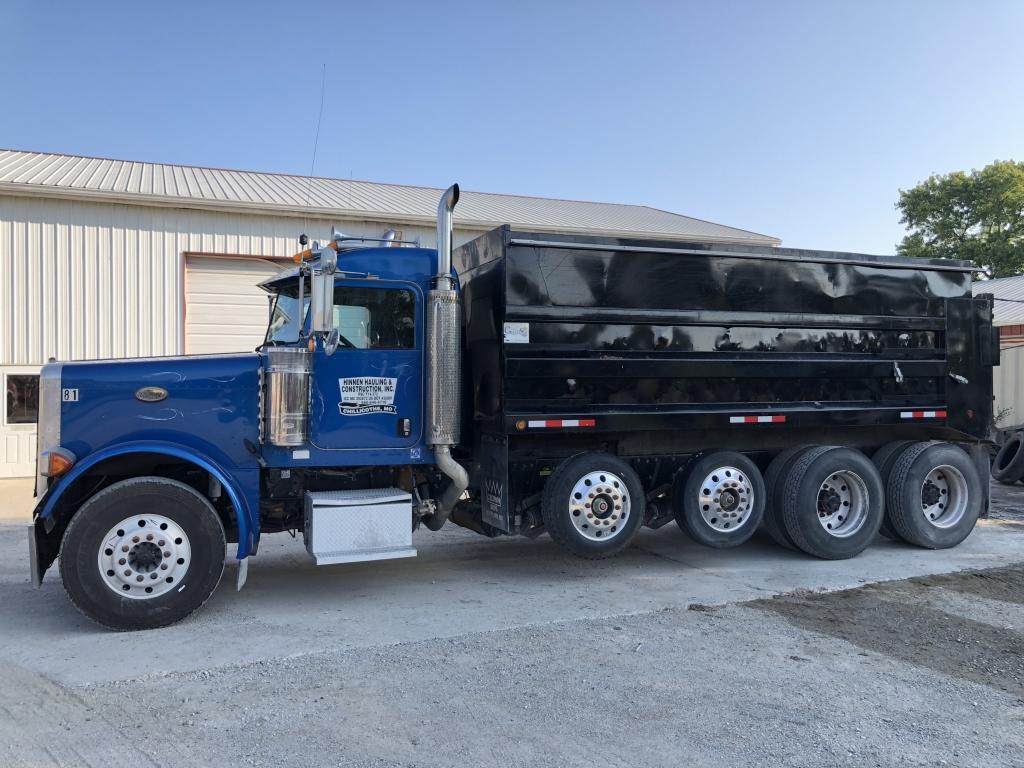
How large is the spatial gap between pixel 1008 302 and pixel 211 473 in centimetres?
2480

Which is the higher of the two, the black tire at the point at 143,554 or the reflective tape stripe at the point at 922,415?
the reflective tape stripe at the point at 922,415

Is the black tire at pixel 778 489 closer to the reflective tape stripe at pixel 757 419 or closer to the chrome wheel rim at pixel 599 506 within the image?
the reflective tape stripe at pixel 757 419

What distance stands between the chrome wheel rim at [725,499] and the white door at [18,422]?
36.1 ft

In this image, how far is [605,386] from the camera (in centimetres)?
722

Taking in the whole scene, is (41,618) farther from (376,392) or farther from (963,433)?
(963,433)

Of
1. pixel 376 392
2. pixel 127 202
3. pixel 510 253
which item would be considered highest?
pixel 127 202

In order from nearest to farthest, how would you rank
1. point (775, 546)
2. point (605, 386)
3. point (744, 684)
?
point (744, 684)
point (605, 386)
point (775, 546)

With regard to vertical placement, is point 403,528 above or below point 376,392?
below

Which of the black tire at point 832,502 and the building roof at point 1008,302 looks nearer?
the black tire at point 832,502

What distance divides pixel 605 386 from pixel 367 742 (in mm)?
4005

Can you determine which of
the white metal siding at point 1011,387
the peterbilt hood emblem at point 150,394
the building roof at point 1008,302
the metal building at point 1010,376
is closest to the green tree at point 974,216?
the building roof at point 1008,302

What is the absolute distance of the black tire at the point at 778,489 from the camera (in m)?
7.96

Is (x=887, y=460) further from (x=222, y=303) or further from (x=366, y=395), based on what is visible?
(x=222, y=303)

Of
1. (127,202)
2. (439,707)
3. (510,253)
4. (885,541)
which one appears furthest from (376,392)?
(127,202)
